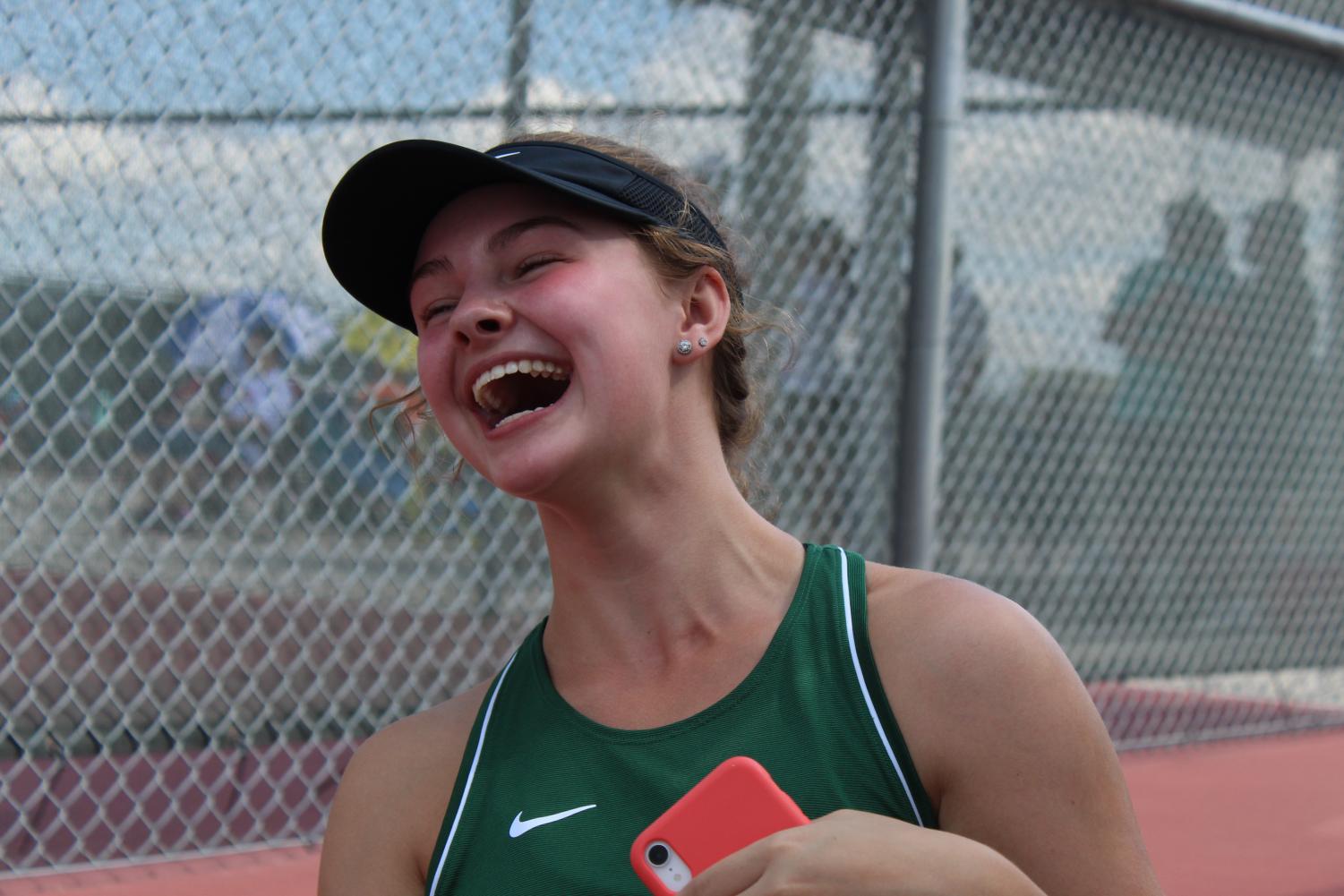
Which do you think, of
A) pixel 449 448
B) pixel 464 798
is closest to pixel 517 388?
pixel 464 798

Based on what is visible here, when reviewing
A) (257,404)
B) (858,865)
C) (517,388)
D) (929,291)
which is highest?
(517,388)

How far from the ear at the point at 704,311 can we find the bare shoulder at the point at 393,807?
1.66ft

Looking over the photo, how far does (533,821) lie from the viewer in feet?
4.62

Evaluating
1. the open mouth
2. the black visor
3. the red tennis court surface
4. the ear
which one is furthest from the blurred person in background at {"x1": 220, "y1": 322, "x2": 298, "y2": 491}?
the ear

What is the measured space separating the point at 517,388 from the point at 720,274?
0.28 m

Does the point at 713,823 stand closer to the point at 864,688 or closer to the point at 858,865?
the point at 858,865

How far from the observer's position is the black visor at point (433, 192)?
4.77ft

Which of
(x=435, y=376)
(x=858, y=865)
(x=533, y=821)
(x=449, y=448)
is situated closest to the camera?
(x=858, y=865)

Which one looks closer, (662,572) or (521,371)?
(521,371)

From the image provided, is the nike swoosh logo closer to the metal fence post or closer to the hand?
the hand

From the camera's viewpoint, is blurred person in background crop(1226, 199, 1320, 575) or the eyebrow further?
blurred person in background crop(1226, 199, 1320, 575)

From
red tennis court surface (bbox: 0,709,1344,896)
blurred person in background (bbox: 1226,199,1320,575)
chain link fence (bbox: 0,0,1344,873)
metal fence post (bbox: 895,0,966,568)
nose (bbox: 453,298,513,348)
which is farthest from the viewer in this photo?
blurred person in background (bbox: 1226,199,1320,575)

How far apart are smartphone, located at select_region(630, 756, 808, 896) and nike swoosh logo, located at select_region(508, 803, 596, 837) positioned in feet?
0.74

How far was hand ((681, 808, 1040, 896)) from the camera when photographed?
107cm
